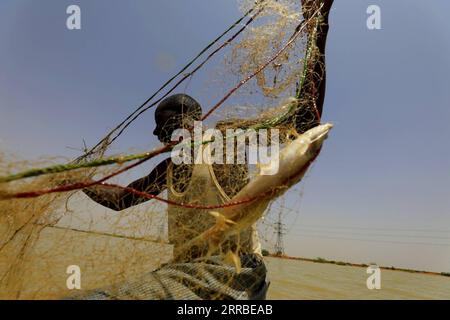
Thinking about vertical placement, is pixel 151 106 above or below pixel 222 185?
above

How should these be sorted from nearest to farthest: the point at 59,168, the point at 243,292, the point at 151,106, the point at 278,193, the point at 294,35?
1. the point at 59,168
2. the point at 278,193
3. the point at 243,292
4. the point at 294,35
5. the point at 151,106

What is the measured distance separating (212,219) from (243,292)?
48cm

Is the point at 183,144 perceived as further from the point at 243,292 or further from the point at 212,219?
the point at 243,292

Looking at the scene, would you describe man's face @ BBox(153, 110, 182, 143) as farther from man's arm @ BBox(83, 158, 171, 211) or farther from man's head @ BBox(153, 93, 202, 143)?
man's arm @ BBox(83, 158, 171, 211)

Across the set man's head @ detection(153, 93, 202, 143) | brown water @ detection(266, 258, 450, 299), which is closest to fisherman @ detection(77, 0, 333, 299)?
man's head @ detection(153, 93, 202, 143)

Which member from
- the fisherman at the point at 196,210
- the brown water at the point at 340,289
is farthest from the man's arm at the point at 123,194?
the brown water at the point at 340,289

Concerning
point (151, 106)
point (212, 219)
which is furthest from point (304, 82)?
point (151, 106)

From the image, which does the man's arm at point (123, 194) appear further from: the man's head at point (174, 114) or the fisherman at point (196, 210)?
the man's head at point (174, 114)

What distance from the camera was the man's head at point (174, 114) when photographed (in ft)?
8.49

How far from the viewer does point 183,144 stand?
2.02 m

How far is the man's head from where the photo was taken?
259cm

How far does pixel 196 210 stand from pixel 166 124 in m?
0.74
